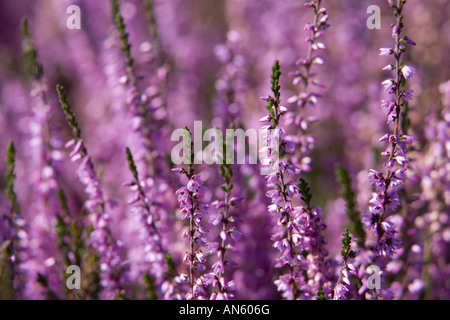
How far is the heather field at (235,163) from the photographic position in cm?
273

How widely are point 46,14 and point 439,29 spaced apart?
7371mm

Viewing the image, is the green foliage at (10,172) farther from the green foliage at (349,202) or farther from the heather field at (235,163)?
the green foliage at (349,202)

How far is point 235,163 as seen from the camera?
3918 millimetres

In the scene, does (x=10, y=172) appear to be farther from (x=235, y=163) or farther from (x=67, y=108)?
(x=235, y=163)

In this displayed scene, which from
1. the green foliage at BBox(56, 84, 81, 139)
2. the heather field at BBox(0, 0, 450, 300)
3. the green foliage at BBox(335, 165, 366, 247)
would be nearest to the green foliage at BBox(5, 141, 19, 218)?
the heather field at BBox(0, 0, 450, 300)

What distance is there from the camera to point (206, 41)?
8766 millimetres

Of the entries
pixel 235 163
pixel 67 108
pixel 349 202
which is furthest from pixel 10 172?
pixel 349 202

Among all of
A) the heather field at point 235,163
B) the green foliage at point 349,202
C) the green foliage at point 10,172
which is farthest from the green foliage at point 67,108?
the green foliage at point 349,202

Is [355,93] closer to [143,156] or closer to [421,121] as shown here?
[421,121]

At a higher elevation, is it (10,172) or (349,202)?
(10,172)

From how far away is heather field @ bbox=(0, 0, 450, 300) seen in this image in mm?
2730

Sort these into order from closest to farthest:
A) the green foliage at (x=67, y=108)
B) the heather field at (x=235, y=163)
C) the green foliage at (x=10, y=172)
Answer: the heather field at (x=235, y=163), the green foliage at (x=67, y=108), the green foliage at (x=10, y=172)

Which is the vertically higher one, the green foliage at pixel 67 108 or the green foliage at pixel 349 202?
the green foliage at pixel 67 108
